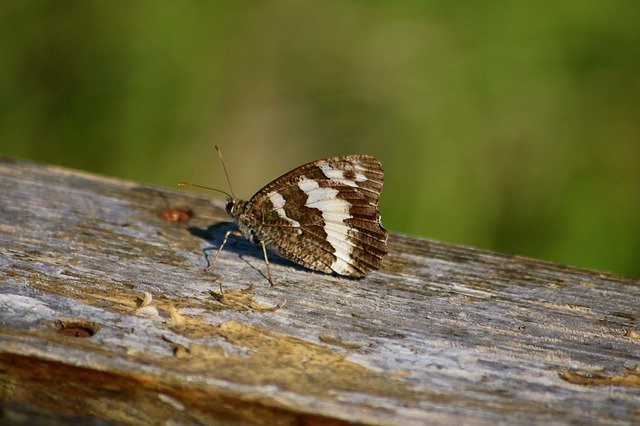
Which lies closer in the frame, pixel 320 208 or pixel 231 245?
pixel 231 245

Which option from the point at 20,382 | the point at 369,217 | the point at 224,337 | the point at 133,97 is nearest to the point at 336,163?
the point at 369,217

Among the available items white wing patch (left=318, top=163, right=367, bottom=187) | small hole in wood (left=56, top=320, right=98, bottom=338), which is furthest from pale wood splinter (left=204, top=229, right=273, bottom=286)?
small hole in wood (left=56, top=320, right=98, bottom=338)

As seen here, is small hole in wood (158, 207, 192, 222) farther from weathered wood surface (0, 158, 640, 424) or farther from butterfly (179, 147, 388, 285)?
butterfly (179, 147, 388, 285)

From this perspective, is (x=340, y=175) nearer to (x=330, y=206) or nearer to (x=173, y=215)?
(x=330, y=206)

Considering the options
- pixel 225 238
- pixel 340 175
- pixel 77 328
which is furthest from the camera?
pixel 340 175

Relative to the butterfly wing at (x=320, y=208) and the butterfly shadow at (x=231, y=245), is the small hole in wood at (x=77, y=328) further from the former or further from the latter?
the butterfly wing at (x=320, y=208)

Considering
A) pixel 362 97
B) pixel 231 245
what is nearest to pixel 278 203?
pixel 231 245
